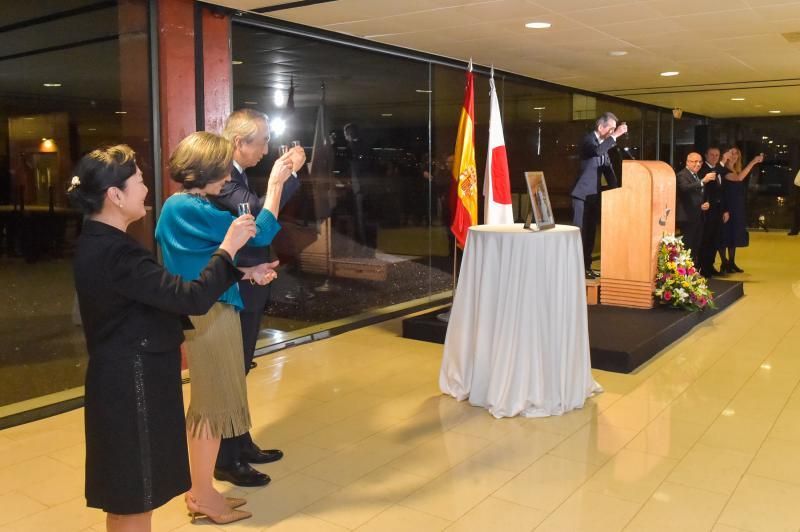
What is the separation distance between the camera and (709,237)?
948 cm

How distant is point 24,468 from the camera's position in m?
3.61

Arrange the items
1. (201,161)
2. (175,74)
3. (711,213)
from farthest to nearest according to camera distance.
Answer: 1. (711,213)
2. (175,74)
3. (201,161)

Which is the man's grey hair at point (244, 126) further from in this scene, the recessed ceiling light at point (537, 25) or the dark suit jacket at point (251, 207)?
the recessed ceiling light at point (537, 25)

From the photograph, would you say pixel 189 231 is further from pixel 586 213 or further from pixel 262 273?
pixel 586 213

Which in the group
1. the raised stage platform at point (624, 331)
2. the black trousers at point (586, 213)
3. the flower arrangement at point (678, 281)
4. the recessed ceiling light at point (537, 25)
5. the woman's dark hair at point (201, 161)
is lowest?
the raised stage platform at point (624, 331)

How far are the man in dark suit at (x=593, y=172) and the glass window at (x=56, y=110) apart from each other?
3956 millimetres

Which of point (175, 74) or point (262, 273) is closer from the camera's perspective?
point (262, 273)

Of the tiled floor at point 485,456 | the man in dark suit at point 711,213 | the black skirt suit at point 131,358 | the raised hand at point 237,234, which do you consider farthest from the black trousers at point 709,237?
the black skirt suit at point 131,358

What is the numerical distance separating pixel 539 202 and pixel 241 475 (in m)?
2.44

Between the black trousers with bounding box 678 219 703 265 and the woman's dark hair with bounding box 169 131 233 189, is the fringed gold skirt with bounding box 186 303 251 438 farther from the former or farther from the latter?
the black trousers with bounding box 678 219 703 265

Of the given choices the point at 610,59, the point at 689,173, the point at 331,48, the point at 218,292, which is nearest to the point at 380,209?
the point at 331,48

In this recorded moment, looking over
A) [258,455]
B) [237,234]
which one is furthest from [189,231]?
[258,455]

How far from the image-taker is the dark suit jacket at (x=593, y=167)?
22.4 feet

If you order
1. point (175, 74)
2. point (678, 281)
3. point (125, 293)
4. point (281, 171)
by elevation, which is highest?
point (175, 74)
